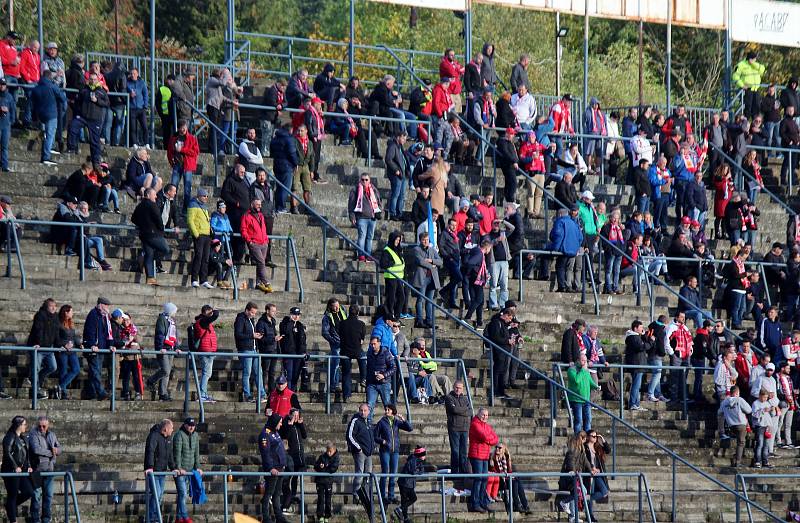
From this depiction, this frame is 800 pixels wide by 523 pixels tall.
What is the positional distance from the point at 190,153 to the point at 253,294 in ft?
10.4

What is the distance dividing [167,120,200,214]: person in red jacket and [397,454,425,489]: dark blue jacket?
24.7 feet

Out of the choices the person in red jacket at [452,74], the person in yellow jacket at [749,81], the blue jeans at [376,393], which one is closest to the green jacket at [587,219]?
the person in red jacket at [452,74]

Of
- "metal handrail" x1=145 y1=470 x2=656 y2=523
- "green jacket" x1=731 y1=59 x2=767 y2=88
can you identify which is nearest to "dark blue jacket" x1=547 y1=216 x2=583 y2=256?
"metal handrail" x1=145 y1=470 x2=656 y2=523

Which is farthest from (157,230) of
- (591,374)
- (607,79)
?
(607,79)

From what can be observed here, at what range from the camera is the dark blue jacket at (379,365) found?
91.6 feet

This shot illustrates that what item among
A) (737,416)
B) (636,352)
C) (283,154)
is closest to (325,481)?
(636,352)

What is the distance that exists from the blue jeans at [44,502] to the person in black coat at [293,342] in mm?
5410

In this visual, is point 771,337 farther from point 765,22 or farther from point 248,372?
point 765,22

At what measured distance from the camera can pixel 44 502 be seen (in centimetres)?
2391

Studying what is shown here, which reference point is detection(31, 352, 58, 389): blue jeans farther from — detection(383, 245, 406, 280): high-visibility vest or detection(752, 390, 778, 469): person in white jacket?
detection(752, 390, 778, 469): person in white jacket

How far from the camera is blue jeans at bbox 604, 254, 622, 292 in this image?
34062 millimetres

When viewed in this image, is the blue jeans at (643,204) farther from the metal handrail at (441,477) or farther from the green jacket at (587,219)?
the metal handrail at (441,477)

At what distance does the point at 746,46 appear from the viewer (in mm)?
61844

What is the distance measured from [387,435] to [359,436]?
0.53 metres
